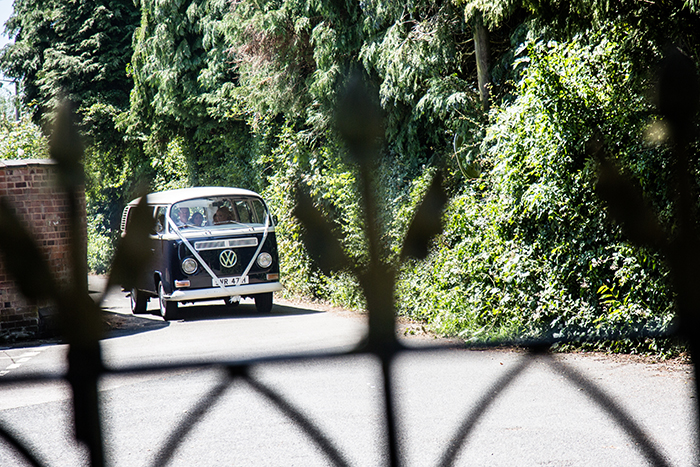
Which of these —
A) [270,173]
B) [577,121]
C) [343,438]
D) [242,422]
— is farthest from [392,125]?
[270,173]

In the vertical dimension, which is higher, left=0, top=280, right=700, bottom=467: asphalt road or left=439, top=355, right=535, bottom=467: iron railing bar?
left=439, top=355, right=535, bottom=467: iron railing bar

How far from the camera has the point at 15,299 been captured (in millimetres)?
598

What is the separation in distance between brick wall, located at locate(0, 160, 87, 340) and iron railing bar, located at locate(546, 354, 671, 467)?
54 cm

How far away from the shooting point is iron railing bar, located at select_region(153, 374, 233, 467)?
634mm

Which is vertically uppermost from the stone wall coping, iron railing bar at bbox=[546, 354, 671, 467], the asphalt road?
the stone wall coping

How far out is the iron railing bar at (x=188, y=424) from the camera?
0.63 metres

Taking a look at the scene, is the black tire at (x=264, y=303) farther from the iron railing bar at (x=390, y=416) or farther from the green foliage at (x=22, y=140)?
the iron railing bar at (x=390, y=416)

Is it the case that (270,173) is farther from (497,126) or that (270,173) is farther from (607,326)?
(607,326)

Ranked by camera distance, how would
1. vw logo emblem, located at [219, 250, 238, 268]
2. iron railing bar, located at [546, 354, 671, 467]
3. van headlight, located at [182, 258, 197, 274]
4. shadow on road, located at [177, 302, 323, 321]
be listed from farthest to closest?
shadow on road, located at [177, 302, 323, 321]
van headlight, located at [182, 258, 197, 274]
vw logo emblem, located at [219, 250, 238, 268]
iron railing bar, located at [546, 354, 671, 467]

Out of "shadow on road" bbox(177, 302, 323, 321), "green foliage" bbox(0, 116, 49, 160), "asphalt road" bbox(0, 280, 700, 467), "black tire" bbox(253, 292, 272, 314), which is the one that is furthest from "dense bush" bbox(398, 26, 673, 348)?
"green foliage" bbox(0, 116, 49, 160)

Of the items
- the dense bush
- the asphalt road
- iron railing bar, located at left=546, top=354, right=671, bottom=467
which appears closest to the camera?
iron railing bar, located at left=546, top=354, right=671, bottom=467

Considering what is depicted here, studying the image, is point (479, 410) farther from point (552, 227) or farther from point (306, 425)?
point (552, 227)

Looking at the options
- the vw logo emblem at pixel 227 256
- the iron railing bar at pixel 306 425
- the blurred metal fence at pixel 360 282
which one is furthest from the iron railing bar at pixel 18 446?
the vw logo emblem at pixel 227 256

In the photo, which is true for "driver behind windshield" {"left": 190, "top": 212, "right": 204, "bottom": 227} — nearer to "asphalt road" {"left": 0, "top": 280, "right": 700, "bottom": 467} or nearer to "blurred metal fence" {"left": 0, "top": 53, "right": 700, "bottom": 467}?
"asphalt road" {"left": 0, "top": 280, "right": 700, "bottom": 467}
